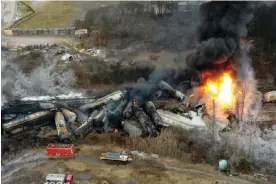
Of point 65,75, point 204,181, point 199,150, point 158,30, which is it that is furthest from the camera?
point 158,30

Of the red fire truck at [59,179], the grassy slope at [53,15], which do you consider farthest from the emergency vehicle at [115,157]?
the grassy slope at [53,15]

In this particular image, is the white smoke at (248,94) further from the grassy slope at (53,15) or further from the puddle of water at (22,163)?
the grassy slope at (53,15)

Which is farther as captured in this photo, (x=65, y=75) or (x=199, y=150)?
(x=65, y=75)

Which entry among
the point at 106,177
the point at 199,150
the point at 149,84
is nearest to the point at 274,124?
the point at 199,150

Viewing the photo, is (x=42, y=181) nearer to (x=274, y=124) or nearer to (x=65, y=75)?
(x=65, y=75)

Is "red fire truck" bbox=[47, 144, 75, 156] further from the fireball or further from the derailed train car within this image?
the fireball

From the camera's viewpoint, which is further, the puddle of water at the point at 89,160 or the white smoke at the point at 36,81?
the white smoke at the point at 36,81

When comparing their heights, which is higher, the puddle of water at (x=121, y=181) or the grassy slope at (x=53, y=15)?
the grassy slope at (x=53, y=15)
